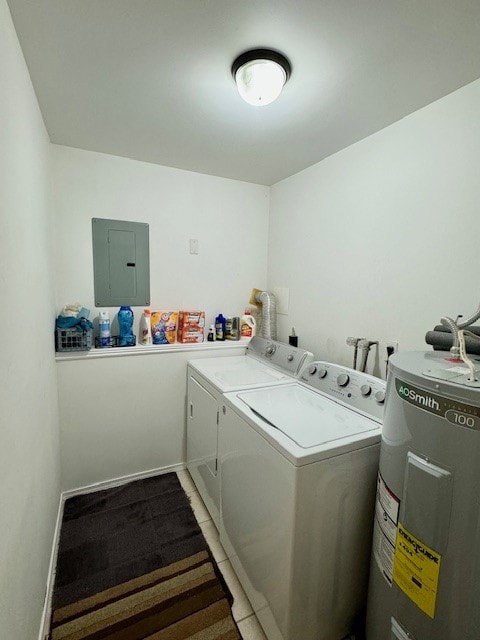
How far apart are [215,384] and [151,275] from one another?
3.53 ft

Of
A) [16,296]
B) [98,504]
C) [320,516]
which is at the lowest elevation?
[98,504]

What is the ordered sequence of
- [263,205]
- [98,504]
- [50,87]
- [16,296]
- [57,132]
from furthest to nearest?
[263,205], [98,504], [57,132], [50,87], [16,296]

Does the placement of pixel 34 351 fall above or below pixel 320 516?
above

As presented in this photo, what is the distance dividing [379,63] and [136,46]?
956 mm

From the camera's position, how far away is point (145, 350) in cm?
212

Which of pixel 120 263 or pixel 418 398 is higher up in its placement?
pixel 120 263

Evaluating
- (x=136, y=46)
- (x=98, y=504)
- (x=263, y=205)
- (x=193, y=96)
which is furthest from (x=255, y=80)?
(x=98, y=504)

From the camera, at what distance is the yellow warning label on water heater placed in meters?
0.85

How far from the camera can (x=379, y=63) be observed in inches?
46.4

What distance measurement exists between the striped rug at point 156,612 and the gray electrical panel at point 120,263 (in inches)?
65.3

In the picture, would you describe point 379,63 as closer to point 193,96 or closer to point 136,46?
point 193,96

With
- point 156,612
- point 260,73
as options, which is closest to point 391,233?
point 260,73

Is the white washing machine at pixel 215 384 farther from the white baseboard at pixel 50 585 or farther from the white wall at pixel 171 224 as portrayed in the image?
the white baseboard at pixel 50 585

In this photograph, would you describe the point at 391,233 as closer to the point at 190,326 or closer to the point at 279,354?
the point at 279,354
